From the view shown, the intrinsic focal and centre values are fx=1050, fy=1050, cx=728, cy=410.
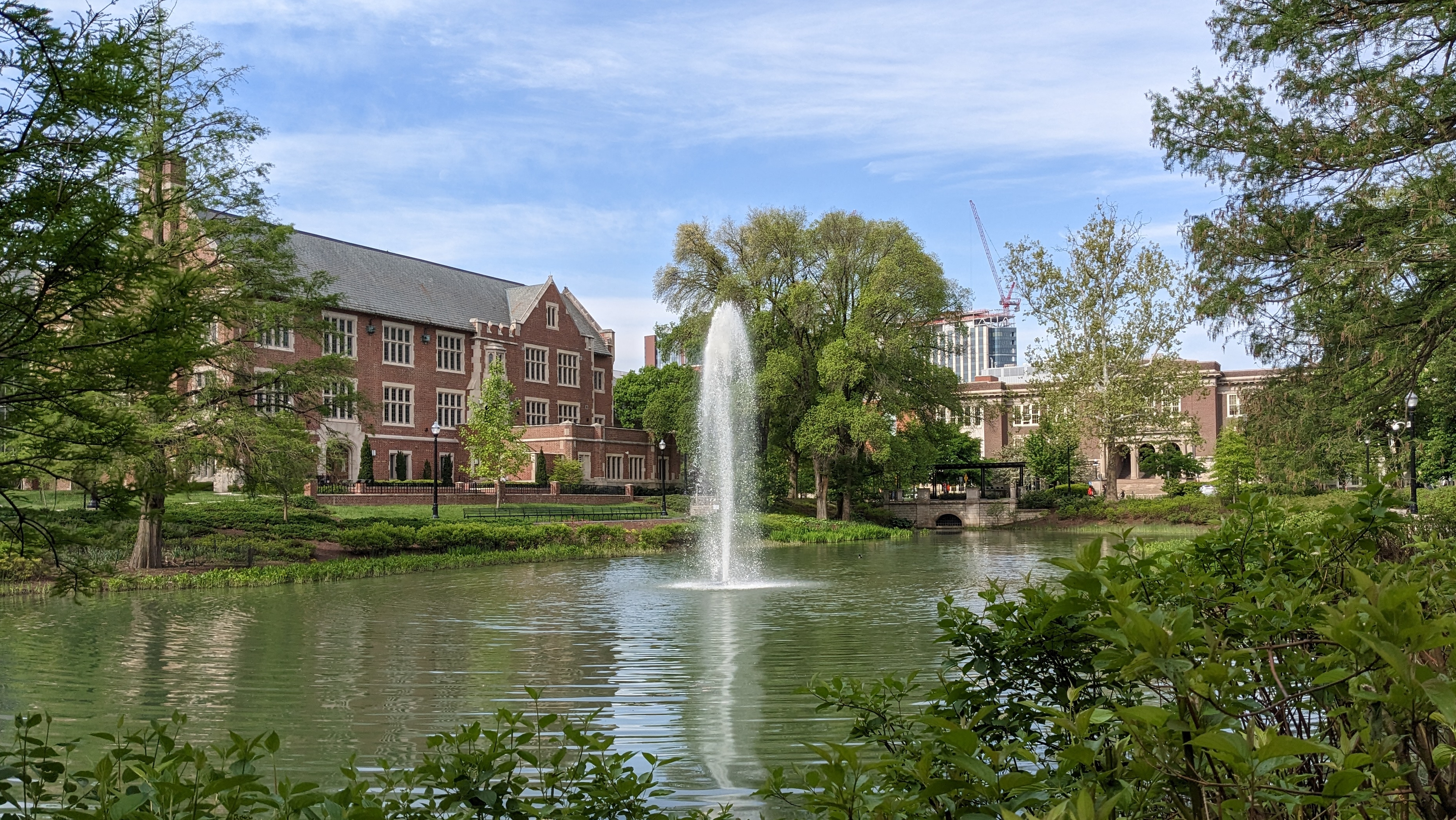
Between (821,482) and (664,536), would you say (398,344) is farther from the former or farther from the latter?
(664,536)

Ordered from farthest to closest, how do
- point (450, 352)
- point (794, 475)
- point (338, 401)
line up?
point (450, 352) < point (794, 475) < point (338, 401)

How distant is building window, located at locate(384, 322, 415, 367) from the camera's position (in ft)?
167

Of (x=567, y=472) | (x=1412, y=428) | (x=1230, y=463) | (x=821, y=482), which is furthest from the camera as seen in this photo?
(x=1230, y=463)

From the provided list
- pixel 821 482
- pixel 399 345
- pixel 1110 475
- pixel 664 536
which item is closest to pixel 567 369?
pixel 399 345

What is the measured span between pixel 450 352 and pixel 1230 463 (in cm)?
4296

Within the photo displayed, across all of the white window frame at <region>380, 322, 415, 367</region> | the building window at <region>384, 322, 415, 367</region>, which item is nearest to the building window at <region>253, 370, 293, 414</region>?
the white window frame at <region>380, 322, 415, 367</region>

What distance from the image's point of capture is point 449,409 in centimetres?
5434

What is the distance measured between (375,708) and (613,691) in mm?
1951

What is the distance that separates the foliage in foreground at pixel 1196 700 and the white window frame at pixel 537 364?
54.6m

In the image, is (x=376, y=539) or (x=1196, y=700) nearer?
(x=1196, y=700)

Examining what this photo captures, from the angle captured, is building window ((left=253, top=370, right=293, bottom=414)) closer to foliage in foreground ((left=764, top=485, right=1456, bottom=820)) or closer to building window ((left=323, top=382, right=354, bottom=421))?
building window ((left=323, top=382, right=354, bottom=421))

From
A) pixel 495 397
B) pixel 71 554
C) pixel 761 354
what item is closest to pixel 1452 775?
pixel 71 554

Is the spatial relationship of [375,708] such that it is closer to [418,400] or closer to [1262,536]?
[1262,536]

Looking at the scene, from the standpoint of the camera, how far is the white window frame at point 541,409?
2280 inches
